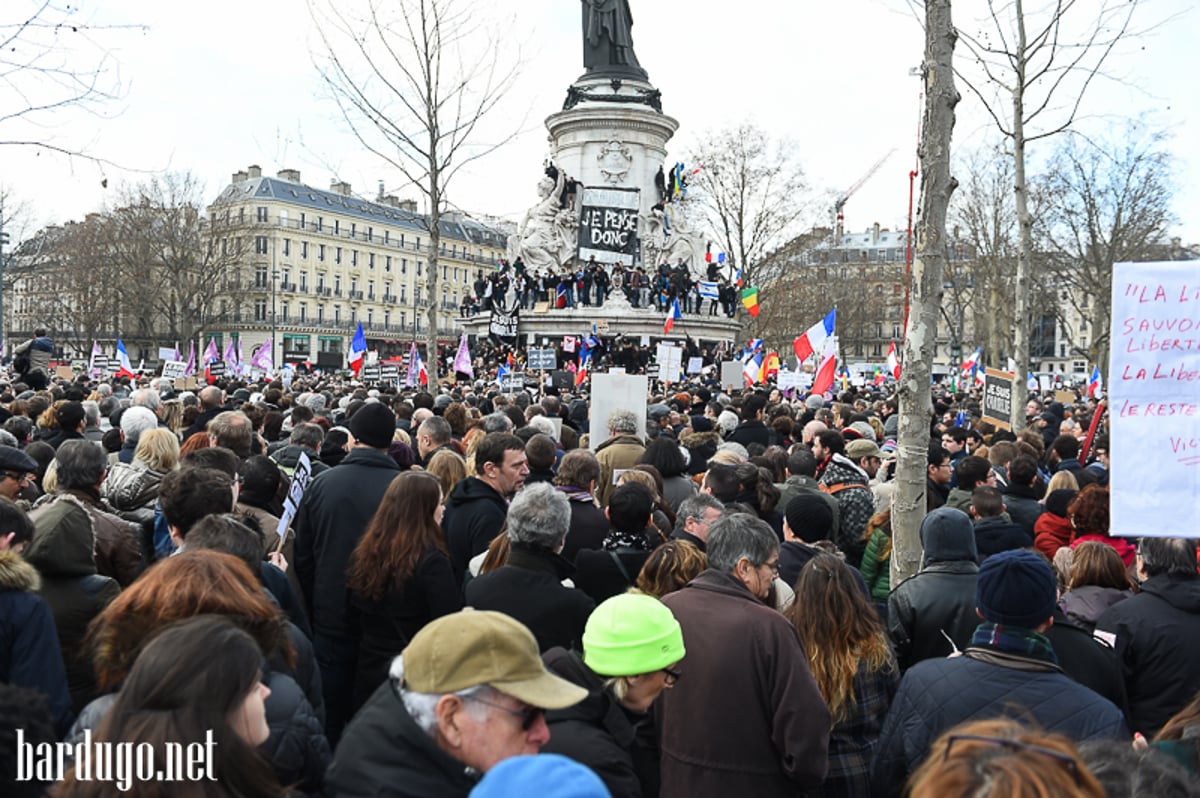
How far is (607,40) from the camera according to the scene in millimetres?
36750

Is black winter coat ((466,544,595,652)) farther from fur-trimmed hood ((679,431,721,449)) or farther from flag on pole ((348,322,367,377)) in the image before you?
flag on pole ((348,322,367,377))

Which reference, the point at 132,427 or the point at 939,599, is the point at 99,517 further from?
the point at 939,599

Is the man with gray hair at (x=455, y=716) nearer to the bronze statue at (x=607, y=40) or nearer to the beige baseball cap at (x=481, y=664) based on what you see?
the beige baseball cap at (x=481, y=664)

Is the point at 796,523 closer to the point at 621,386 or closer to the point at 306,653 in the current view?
the point at 306,653

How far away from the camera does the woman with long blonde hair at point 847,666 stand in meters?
3.70

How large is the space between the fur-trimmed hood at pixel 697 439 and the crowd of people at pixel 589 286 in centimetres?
2304

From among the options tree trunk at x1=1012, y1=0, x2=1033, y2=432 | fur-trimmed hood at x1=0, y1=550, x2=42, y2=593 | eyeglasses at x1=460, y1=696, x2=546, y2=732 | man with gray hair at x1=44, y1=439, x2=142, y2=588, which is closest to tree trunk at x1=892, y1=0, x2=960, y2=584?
eyeglasses at x1=460, y1=696, x2=546, y2=732

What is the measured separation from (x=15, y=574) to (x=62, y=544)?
648mm

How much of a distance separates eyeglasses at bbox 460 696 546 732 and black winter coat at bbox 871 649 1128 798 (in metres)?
1.55

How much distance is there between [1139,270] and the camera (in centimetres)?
357

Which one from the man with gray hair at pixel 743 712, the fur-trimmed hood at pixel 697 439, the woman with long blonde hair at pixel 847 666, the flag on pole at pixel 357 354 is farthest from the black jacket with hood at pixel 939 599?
the flag on pole at pixel 357 354

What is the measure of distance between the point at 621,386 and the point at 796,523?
4693 millimetres

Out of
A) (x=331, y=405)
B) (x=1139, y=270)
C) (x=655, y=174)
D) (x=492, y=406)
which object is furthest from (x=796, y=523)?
(x=655, y=174)

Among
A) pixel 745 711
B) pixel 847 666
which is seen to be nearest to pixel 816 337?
pixel 847 666
